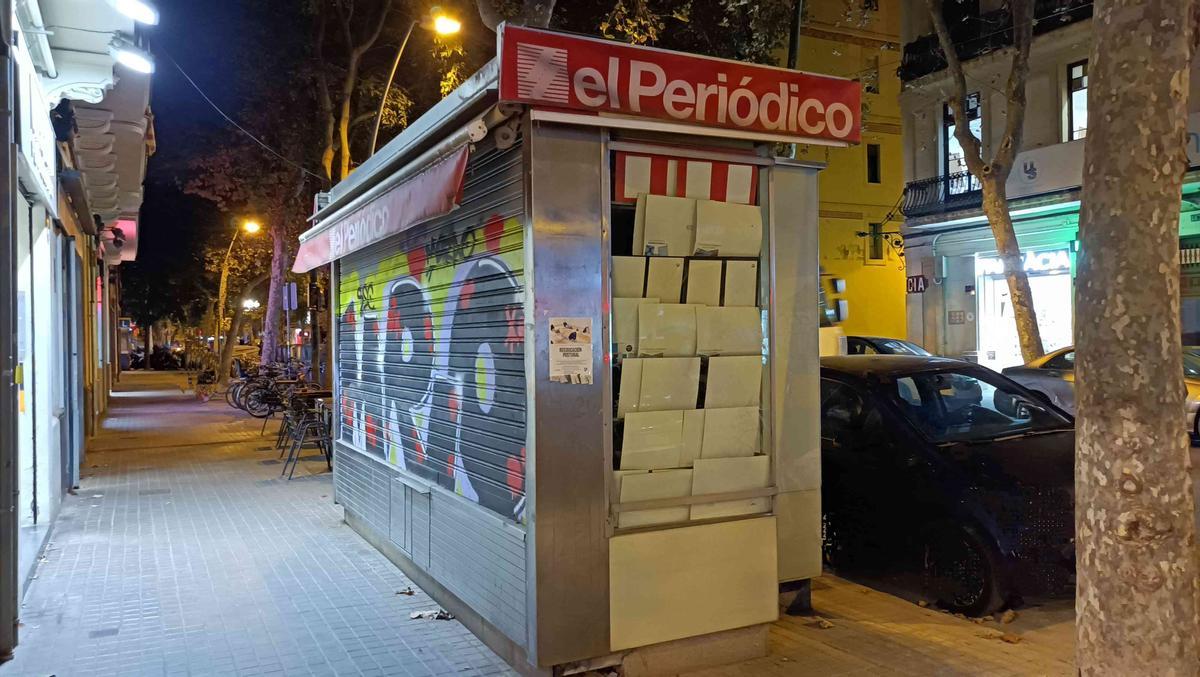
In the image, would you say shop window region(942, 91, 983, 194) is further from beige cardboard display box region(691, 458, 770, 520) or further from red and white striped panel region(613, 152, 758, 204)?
beige cardboard display box region(691, 458, 770, 520)

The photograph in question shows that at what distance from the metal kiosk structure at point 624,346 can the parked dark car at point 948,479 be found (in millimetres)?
909

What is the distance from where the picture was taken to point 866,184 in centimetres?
3089

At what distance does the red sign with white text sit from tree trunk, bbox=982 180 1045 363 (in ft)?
36.0

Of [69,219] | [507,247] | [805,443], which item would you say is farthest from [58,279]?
[805,443]

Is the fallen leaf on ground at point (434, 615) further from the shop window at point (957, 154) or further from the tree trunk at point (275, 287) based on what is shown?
the shop window at point (957, 154)

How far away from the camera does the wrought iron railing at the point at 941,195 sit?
863 inches

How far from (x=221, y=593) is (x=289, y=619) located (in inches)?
37.4

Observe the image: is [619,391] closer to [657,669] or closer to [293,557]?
[657,669]

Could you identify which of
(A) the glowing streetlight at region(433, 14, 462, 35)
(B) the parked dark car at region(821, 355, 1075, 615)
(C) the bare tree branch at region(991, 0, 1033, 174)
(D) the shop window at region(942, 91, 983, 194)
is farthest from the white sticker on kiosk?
(D) the shop window at region(942, 91, 983, 194)

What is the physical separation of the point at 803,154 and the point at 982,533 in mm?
20726

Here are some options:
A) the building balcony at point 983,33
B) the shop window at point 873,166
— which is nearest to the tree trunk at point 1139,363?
the building balcony at point 983,33

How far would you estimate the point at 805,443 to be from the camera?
5156mm

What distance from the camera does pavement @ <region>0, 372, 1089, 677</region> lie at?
467 cm

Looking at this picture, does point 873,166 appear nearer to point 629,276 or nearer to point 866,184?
point 866,184
